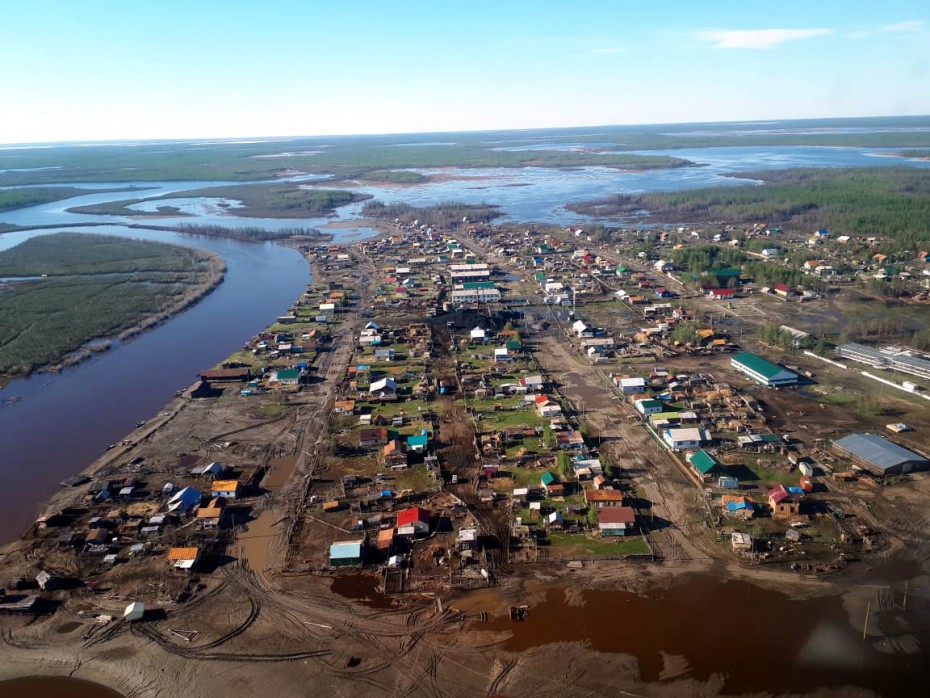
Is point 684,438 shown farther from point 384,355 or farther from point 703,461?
point 384,355

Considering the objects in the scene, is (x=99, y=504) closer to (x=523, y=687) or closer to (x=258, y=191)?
(x=523, y=687)

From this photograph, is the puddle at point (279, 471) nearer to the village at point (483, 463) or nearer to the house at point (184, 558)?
the village at point (483, 463)

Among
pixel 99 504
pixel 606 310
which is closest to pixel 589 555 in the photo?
pixel 99 504

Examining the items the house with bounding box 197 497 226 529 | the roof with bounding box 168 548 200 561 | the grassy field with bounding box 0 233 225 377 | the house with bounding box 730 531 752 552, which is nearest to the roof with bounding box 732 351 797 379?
the house with bounding box 730 531 752 552

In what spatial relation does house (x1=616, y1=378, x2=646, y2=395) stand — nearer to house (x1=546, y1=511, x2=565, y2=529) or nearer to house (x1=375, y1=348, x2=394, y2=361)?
house (x1=546, y1=511, x2=565, y2=529)

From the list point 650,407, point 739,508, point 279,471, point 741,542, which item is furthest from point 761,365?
point 279,471
